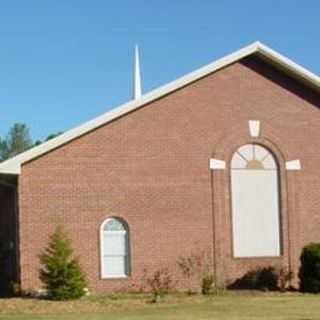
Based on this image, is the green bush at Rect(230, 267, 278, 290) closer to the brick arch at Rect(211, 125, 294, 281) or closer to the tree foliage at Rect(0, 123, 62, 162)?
the brick arch at Rect(211, 125, 294, 281)

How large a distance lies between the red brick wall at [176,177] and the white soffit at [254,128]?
5.5 inches

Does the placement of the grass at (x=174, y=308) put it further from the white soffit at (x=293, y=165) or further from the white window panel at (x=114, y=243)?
the white soffit at (x=293, y=165)

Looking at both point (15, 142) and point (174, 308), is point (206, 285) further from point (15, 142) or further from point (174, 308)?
point (15, 142)

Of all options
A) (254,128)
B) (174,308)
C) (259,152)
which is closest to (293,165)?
(259,152)

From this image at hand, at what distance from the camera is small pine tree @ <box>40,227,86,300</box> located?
25281 mm

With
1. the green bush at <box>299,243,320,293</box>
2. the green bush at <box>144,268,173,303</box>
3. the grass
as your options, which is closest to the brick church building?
the green bush at <box>144,268,173,303</box>

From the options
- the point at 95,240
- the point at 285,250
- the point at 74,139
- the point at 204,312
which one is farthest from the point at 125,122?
the point at 204,312

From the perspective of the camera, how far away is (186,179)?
94.9 ft

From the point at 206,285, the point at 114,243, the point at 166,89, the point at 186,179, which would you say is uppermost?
the point at 166,89

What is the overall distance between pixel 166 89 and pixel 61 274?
6.76 meters

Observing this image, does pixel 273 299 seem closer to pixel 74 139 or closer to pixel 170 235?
pixel 170 235

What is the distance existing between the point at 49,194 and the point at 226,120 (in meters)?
6.17

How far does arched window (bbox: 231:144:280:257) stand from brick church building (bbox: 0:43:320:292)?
0.03m

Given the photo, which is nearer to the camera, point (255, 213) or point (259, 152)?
point (255, 213)
